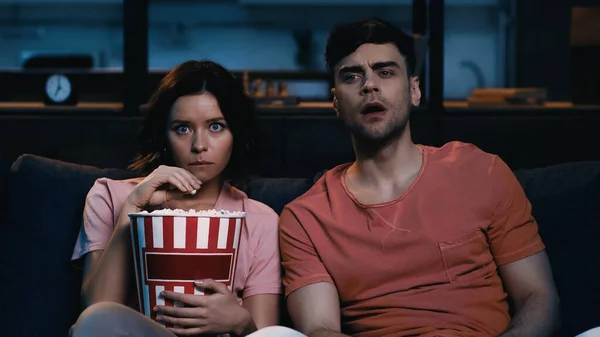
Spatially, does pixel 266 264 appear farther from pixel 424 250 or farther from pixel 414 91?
pixel 414 91

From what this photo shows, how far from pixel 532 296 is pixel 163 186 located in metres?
0.95

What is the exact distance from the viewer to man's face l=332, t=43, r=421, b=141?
224cm

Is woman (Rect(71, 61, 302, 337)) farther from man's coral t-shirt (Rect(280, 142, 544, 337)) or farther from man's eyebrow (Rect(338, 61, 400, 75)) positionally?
man's eyebrow (Rect(338, 61, 400, 75))

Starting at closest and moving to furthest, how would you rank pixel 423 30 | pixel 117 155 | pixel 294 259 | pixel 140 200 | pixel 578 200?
1. pixel 140 200
2. pixel 294 259
3. pixel 578 200
4. pixel 117 155
5. pixel 423 30

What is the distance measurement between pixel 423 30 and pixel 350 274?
5.86ft

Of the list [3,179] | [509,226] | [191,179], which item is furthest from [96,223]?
[509,226]

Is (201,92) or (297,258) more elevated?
(201,92)

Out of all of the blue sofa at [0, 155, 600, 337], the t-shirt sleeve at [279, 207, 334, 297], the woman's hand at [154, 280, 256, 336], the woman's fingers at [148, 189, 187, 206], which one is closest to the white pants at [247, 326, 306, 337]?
the woman's hand at [154, 280, 256, 336]

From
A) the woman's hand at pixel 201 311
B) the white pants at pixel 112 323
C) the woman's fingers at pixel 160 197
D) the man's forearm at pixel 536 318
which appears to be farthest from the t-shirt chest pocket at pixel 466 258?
the white pants at pixel 112 323

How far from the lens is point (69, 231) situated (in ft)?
8.34

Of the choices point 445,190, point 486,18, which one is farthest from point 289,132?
point 486,18

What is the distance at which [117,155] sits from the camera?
3166 mm

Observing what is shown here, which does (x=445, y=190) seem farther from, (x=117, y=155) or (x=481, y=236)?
(x=117, y=155)

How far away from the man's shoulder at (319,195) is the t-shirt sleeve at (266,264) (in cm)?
7
